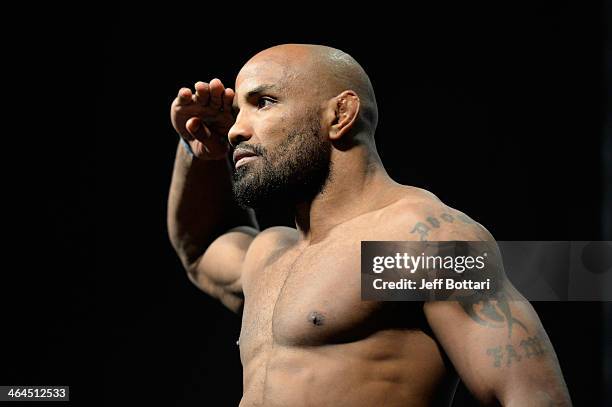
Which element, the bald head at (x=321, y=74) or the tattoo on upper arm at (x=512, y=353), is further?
the bald head at (x=321, y=74)

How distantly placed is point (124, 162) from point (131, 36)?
35cm

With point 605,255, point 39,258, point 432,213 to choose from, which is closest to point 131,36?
point 39,258

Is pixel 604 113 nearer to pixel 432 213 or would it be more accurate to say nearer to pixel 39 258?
pixel 432 213

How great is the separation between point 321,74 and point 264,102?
12 centimetres

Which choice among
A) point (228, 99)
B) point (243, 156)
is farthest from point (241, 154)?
point (228, 99)

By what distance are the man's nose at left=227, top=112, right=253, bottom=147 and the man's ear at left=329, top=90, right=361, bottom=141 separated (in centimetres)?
15

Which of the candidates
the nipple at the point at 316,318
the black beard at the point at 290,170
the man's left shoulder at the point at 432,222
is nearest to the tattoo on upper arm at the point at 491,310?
the man's left shoulder at the point at 432,222

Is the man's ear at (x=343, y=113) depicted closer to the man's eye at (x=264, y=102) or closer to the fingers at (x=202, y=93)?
the man's eye at (x=264, y=102)

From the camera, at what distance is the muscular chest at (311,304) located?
163 cm

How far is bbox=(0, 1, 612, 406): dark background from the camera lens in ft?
7.80

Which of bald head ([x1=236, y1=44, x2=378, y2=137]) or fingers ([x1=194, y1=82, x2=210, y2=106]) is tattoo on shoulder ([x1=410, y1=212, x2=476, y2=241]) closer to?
bald head ([x1=236, y1=44, x2=378, y2=137])

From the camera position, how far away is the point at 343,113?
1821 millimetres

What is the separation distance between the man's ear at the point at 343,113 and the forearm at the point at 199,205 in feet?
1.49

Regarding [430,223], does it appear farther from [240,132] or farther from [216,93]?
[216,93]
